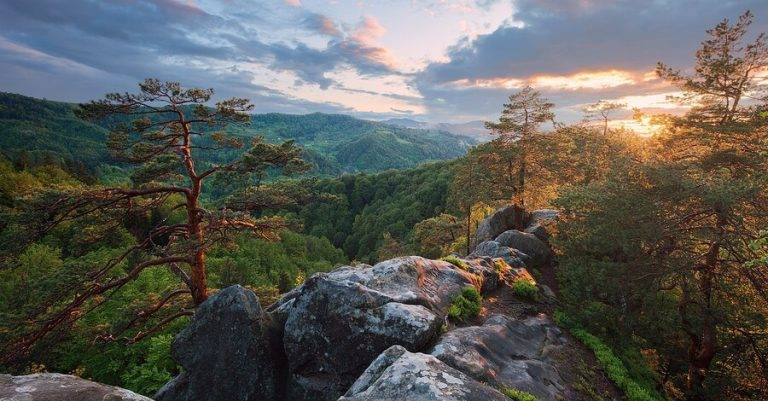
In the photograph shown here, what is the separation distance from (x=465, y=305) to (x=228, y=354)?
9.36 m

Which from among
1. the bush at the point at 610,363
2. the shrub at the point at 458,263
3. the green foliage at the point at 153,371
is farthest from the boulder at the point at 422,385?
the green foliage at the point at 153,371

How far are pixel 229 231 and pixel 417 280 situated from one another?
9.84m

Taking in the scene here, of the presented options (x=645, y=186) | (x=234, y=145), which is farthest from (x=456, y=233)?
(x=234, y=145)

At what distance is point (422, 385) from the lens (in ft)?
24.4

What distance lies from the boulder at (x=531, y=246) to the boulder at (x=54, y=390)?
24381 millimetres

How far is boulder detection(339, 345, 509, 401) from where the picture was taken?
7.24 metres

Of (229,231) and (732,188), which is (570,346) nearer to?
(732,188)

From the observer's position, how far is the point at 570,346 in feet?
51.0

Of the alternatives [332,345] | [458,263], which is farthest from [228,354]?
[458,263]

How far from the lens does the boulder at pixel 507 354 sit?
35.1ft

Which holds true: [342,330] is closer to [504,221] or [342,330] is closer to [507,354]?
[507,354]

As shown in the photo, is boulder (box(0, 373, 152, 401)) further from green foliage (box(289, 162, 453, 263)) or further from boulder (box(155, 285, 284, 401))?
green foliage (box(289, 162, 453, 263))

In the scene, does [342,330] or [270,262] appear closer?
[342,330]

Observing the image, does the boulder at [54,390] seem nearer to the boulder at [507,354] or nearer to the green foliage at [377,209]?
the boulder at [507,354]
